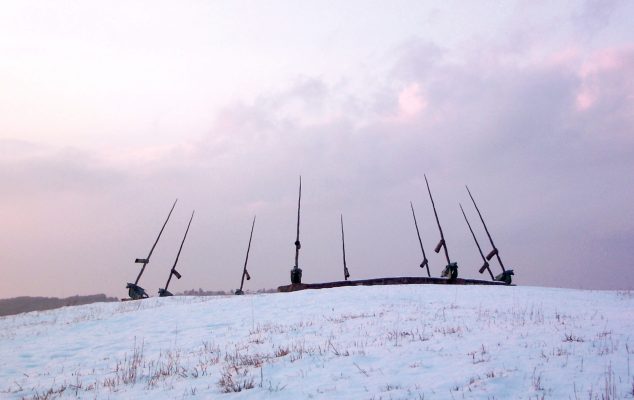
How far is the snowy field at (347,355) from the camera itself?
6652 mm

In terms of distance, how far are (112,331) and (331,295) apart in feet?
31.1

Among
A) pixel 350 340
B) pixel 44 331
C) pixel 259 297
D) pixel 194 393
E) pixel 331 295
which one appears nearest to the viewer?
pixel 194 393

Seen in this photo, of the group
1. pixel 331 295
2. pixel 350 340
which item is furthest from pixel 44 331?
pixel 350 340

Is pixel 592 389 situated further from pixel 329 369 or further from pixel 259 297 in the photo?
pixel 259 297

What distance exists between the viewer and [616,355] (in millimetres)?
7504

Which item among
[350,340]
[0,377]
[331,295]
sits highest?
[331,295]

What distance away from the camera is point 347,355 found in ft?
29.2

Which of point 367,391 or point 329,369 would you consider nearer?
point 367,391

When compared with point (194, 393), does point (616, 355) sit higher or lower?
higher

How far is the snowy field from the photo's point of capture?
6.65m

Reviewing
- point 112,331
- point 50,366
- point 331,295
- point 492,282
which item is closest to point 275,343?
point 50,366

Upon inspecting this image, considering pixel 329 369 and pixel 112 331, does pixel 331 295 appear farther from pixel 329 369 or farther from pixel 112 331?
pixel 329 369

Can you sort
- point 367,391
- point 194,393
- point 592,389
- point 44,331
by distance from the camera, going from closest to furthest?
point 592,389 < point 367,391 < point 194,393 < point 44,331

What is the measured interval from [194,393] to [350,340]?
4.22 m
